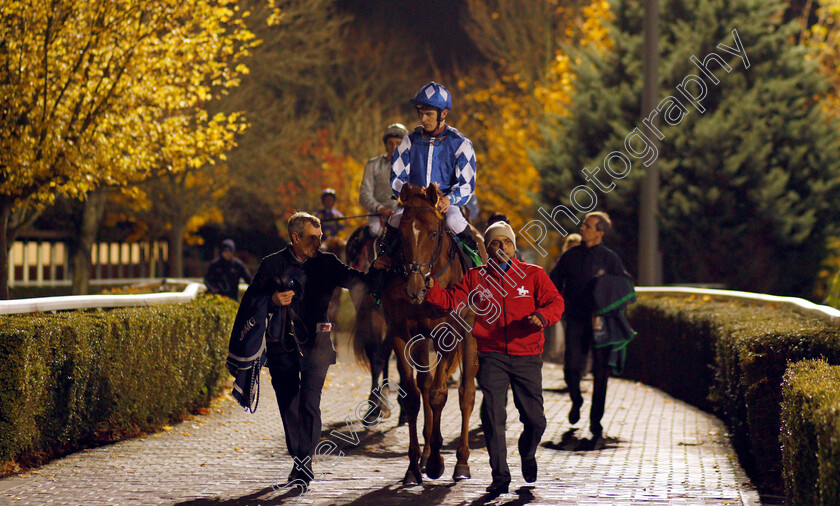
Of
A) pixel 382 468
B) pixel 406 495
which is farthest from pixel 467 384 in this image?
pixel 406 495

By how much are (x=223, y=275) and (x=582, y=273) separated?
1143 centimetres

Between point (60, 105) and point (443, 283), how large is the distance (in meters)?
8.59

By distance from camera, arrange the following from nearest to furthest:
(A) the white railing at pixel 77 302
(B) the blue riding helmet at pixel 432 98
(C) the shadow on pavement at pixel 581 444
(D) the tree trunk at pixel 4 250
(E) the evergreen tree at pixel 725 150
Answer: (B) the blue riding helmet at pixel 432 98 < (A) the white railing at pixel 77 302 < (C) the shadow on pavement at pixel 581 444 < (D) the tree trunk at pixel 4 250 < (E) the evergreen tree at pixel 725 150

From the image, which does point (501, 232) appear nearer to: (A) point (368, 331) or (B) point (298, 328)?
(B) point (298, 328)

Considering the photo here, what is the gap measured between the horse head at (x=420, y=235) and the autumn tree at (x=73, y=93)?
798 centimetres

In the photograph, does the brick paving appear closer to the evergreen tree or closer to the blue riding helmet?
the blue riding helmet

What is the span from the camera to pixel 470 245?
9.18 meters

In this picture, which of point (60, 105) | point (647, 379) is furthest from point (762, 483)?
point (60, 105)

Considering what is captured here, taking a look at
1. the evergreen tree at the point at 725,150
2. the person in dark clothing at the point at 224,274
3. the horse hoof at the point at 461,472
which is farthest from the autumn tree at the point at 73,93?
the evergreen tree at the point at 725,150

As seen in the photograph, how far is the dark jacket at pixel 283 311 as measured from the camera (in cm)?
803

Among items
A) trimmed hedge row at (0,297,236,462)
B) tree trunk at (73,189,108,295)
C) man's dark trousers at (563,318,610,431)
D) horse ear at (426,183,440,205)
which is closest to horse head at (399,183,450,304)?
horse ear at (426,183,440,205)

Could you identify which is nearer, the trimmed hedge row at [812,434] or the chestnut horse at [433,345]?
the trimmed hedge row at [812,434]

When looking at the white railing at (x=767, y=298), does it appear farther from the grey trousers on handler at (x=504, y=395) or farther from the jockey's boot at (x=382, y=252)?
the jockey's boot at (x=382, y=252)

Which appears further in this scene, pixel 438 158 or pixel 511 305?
pixel 438 158
